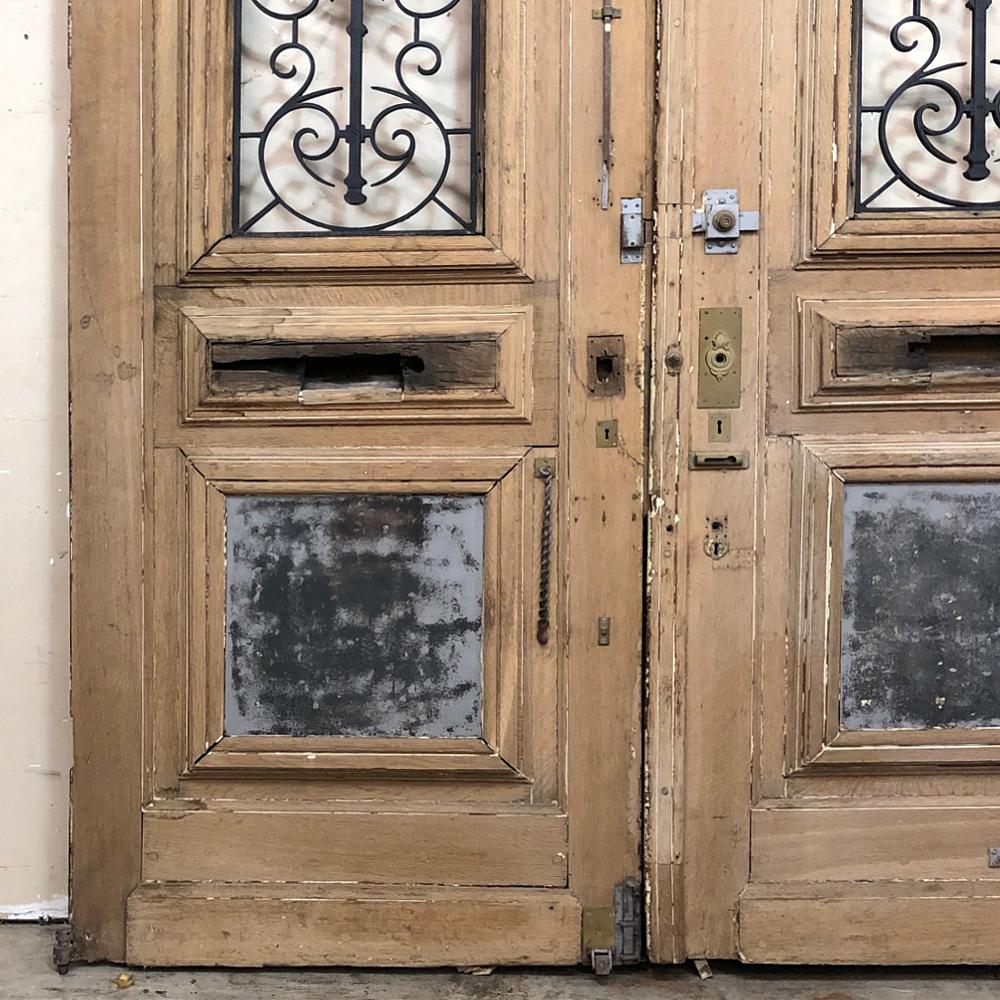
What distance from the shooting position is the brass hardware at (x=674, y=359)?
177cm

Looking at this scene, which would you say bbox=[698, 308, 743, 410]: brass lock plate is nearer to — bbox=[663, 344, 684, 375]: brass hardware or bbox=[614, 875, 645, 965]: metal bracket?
bbox=[663, 344, 684, 375]: brass hardware

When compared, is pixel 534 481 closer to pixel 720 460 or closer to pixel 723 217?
pixel 720 460

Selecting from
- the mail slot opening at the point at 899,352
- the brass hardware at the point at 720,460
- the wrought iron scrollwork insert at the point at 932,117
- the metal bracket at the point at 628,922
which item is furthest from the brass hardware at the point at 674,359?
the metal bracket at the point at 628,922

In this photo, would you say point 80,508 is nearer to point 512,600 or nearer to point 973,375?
point 512,600

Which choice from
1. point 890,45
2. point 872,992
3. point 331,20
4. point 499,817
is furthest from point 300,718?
point 890,45

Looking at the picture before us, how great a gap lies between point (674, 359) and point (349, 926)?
3.74ft

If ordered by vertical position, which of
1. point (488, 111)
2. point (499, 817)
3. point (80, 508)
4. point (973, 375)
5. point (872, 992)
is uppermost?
point (488, 111)

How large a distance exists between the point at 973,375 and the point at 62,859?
6.10 ft

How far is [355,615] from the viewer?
1.81m

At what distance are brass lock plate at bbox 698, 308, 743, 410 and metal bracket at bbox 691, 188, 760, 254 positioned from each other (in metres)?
0.13

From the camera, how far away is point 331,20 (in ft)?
5.87

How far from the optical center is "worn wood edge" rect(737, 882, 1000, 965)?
176cm

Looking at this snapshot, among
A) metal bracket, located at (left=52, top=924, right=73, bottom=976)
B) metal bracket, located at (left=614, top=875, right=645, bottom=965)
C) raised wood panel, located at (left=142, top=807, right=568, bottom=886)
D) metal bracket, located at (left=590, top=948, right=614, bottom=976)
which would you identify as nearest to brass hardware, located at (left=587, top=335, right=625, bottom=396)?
raised wood panel, located at (left=142, top=807, right=568, bottom=886)

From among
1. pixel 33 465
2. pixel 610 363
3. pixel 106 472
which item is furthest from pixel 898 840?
pixel 33 465
